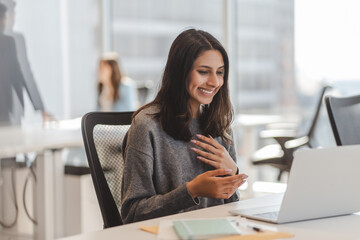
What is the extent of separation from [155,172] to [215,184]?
262 mm

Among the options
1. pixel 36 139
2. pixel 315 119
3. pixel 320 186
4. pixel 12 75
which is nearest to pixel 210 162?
pixel 320 186

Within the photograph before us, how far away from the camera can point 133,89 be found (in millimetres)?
5066

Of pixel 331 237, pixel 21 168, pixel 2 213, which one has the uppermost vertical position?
pixel 331 237

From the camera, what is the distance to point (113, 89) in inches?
198

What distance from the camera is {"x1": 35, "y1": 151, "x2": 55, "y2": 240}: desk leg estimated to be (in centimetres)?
321

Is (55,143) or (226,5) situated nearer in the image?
(55,143)

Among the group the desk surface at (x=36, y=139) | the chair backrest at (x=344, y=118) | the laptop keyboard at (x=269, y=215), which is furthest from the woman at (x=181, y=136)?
the desk surface at (x=36, y=139)

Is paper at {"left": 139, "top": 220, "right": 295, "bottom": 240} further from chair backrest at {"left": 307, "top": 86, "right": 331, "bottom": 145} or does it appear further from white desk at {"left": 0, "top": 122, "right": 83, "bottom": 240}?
chair backrest at {"left": 307, "top": 86, "right": 331, "bottom": 145}

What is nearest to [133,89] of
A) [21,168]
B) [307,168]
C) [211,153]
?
[21,168]

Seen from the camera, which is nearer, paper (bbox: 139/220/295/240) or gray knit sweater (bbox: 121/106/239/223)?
paper (bbox: 139/220/295/240)

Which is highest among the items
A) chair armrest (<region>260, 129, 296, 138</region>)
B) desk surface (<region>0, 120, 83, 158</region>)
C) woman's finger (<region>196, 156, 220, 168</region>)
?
woman's finger (<region>196, 156, 220, 168</region>)

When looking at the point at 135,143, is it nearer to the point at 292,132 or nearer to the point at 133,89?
the point at 292,132

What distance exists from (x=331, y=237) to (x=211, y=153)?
56 centimetres

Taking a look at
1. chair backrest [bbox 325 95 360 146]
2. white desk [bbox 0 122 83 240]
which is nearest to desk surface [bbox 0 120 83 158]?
white desk [bbox 0 122 83 240]
